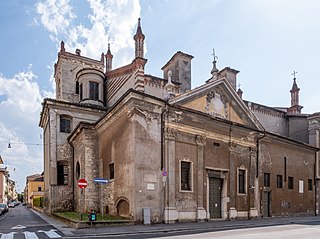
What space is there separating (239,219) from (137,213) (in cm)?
909

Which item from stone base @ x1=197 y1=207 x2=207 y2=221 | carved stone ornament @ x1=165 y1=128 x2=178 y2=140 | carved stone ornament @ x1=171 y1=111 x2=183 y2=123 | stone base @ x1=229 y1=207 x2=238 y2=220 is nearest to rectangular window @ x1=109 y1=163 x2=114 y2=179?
carved stone ornament @ x1=165 y1=128 x2=178 y2=140

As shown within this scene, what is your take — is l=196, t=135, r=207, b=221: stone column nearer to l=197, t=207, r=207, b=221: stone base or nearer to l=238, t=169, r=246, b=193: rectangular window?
l=197, t=207, r=207, b=221: stone base

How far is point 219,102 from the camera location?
22859mm

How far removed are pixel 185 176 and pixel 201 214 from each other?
259cm

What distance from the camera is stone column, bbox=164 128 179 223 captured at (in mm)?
18067

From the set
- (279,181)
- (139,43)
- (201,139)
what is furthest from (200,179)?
(139,43)

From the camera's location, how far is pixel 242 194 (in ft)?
76.4

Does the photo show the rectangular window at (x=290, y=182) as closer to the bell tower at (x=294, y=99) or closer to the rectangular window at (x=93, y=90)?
the bell tower at (x=294, y=99)

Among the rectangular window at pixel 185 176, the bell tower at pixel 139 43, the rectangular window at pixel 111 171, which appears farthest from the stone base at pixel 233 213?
the bell tower at pixel 139 43

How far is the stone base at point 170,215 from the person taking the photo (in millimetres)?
17938

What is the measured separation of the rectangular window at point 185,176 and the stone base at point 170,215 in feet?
5.22

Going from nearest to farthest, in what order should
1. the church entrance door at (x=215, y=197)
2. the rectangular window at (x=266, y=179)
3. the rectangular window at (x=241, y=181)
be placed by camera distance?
the church entrance door at (x=215, y=197) → the rectangular window at (x=241, y=181) → the rectangular window at (x=266, y=179)

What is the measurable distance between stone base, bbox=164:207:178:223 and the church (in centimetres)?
6

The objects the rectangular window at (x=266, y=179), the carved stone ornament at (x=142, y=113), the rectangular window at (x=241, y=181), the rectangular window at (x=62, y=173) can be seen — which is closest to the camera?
the carved stone ornament at (x=142, y=113)
